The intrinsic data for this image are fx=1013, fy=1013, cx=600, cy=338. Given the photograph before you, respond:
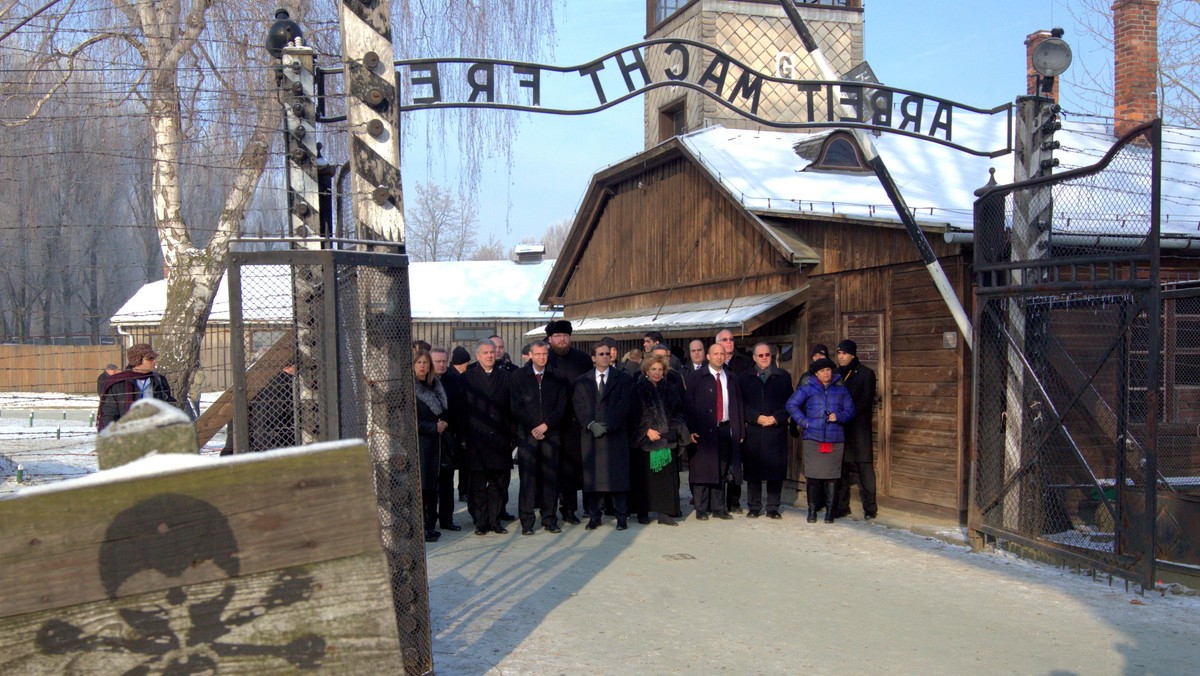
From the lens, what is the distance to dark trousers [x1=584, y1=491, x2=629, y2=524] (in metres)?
10.5

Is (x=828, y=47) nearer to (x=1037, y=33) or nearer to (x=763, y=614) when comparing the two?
(x=1037, y=33)

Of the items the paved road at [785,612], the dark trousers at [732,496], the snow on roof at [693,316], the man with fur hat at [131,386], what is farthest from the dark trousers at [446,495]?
the snow on roof at [693,316]

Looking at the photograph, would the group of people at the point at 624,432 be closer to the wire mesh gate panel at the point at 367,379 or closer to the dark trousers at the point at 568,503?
the dark trousers at the point at 568,503

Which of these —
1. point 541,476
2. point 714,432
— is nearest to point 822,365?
point 714,432

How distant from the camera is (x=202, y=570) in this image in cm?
191

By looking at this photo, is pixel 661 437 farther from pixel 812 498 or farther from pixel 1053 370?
pixel 1053 370

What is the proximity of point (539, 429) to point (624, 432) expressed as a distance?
0.91 m

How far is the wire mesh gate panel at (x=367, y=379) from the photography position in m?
5.07

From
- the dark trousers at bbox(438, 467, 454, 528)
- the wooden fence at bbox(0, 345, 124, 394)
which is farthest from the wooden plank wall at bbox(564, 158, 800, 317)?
the wooden fence at bbox(0, 345, 124, 394)

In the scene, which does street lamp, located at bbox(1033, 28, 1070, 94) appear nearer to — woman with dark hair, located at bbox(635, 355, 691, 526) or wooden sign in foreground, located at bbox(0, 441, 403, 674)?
woman with dark hair, located at bbox(635, 355, 691, 526)

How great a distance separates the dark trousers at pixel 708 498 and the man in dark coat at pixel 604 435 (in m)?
0.93

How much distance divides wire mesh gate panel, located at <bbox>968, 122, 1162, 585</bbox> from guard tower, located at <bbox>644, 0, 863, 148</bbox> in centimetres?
1034

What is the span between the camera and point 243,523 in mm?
1923

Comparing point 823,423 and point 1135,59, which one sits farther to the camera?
point 1135,59
